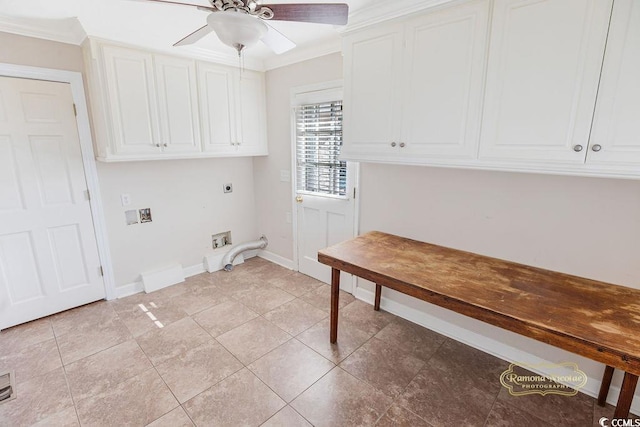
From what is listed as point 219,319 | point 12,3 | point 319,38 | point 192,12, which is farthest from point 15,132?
point 319,38

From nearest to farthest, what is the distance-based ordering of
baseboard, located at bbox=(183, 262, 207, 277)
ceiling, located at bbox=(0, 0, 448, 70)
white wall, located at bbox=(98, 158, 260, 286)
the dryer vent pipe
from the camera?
ceiling, located at bbox=(0, 0, 448, 70), white wall, located at bbox=(98, 158, 260, 286), baseboard, located at bbox=(183, 262, 207, 277), the dryer vent pipe

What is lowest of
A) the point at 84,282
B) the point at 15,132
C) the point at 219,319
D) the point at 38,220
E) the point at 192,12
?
the point at 219,319

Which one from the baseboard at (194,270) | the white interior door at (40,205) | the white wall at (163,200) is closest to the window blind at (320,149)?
the white wall at (163,200)

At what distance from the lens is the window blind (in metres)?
3.05

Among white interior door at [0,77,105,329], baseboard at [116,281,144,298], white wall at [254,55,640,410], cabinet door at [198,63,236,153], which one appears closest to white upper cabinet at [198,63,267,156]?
cabinet door at [198,63,236,153]

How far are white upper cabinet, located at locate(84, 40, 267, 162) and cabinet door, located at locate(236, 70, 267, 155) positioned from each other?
11 mm

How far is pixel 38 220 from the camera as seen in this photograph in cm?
261

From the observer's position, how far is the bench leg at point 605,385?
5.79ft

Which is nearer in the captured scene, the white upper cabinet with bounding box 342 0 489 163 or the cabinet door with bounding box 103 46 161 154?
the white upper cabinet with bounding box 342 0 489 163

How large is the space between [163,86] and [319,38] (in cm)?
153

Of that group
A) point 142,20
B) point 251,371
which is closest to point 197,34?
point 142,20

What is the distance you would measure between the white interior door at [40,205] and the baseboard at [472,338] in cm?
280

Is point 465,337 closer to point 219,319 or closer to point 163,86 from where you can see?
point 219,319

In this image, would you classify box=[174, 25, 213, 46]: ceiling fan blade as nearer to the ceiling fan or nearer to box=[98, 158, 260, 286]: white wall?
the ceiling fan
